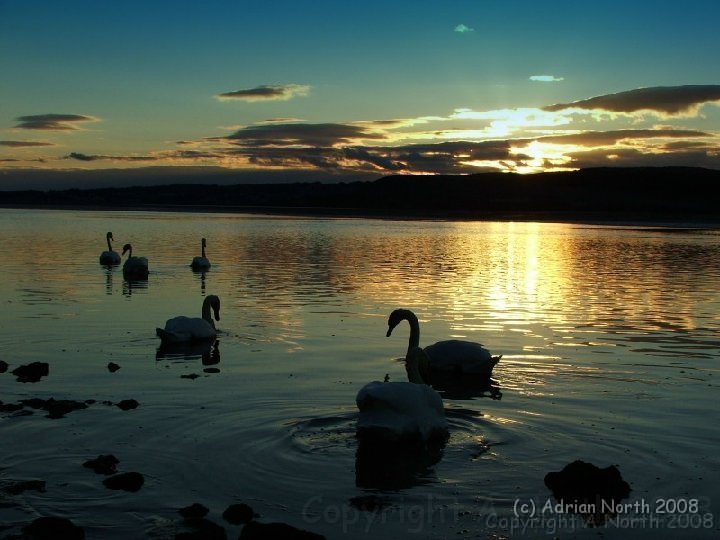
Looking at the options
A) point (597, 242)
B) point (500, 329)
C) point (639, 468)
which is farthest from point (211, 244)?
point (639, 468)

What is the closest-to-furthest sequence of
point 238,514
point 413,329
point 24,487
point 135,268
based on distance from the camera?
point 238,514 → point 24,487 → point 413,329 → point 135,268

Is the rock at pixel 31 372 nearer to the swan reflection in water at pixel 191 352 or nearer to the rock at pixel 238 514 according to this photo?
the swan reflection in water at pixel 191 352

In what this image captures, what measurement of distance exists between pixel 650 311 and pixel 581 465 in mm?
13905

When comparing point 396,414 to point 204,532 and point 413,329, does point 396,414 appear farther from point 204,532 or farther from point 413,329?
point 413,329

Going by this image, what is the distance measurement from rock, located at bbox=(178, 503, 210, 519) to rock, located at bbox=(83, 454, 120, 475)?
139 centimetres

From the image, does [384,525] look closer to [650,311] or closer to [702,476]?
[702,476]

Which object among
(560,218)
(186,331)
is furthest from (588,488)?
(560,218)

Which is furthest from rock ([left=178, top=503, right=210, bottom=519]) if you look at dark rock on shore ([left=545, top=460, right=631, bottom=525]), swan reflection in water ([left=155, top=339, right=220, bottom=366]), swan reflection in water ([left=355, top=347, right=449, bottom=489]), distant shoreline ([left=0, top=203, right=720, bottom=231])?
distant shoreline ([left=0, top=203, right=720, bottom=231])

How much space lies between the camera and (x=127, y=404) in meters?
11.5

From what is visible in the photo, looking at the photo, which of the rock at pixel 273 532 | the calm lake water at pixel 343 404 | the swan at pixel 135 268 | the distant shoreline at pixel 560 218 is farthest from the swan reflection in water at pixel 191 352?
the distant shoreline at pixel 560 218

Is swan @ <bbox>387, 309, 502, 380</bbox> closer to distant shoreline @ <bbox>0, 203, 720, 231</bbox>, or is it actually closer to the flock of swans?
the flock of swans

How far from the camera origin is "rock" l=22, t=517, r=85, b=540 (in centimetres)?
723

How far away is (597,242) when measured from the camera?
176ft

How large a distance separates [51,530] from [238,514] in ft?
5.00
